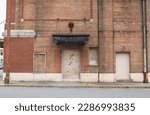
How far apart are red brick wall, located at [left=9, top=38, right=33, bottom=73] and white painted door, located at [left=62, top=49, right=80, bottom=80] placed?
2.72m

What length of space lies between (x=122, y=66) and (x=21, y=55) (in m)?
8.17

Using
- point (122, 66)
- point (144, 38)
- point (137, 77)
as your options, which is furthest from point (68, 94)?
point (144, 38)

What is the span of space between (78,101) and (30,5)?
76.8 feet

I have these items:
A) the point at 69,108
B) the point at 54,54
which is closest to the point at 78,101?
the point at 69,108

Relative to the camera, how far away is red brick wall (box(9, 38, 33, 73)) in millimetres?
29094

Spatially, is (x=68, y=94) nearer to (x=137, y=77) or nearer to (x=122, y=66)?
(x=122, y=66)

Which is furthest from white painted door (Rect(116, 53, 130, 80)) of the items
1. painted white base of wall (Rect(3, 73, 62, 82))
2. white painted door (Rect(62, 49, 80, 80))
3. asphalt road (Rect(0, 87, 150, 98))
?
asphalt road (Rect(0, 87, 150, 98))

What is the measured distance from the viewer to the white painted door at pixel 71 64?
96.5ft

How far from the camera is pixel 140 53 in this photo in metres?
29.3

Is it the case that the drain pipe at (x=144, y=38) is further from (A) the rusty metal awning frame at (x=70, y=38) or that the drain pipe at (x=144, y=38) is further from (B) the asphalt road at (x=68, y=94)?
(B) the asphalt road at (x=68, y=94)

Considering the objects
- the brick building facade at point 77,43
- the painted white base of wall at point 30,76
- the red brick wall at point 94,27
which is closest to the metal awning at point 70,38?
the brick building facade at point 77,43

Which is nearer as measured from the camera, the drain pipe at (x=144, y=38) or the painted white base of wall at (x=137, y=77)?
the drain pipe at (x=144, y=38)

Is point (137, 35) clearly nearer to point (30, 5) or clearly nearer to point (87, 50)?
point (87, 50)

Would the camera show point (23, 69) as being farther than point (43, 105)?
Yes
